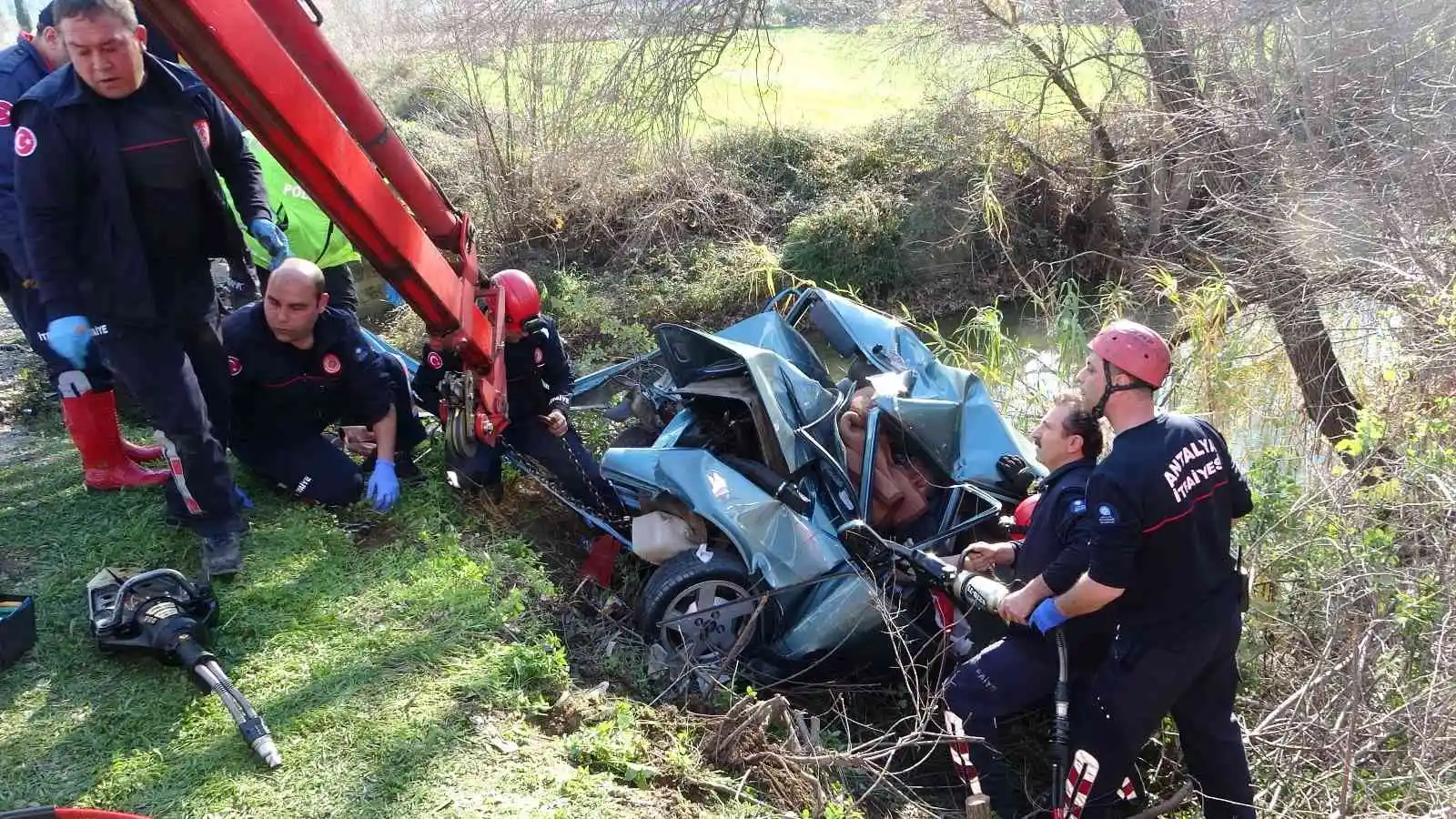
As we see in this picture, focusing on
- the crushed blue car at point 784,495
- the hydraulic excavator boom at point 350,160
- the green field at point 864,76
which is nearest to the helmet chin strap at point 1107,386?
the crushed blue car at point 784,495

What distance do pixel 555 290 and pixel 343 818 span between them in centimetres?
748

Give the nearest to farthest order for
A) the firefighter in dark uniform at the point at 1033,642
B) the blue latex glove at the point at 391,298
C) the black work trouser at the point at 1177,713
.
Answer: the black work trouser at the point at 1177,713 → the firefighter in dark uniform at the point at 1033,642 → the blue latex glove at the point at 391,298

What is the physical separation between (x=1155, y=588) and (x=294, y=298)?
3.85 metres

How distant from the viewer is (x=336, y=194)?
3.56 m

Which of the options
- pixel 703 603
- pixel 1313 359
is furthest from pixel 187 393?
pixel 1313 359

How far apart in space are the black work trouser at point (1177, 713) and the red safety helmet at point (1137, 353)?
93cm

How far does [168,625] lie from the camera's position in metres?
3.49

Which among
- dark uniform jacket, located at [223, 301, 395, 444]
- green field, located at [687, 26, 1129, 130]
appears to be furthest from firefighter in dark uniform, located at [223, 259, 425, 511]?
green field, located at [687, 26, 1129, 130]

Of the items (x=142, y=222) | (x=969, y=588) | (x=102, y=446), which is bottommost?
(x=969, y=588)

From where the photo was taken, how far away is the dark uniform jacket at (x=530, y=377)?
17.1 ft

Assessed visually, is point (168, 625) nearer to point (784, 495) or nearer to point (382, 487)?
point (382, 487)

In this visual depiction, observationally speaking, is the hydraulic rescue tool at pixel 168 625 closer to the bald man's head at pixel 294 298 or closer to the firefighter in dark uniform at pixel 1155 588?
the bald man's head at pixel 294 298

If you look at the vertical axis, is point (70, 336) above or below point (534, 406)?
above

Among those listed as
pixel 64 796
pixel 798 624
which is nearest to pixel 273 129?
pixel 64 796
